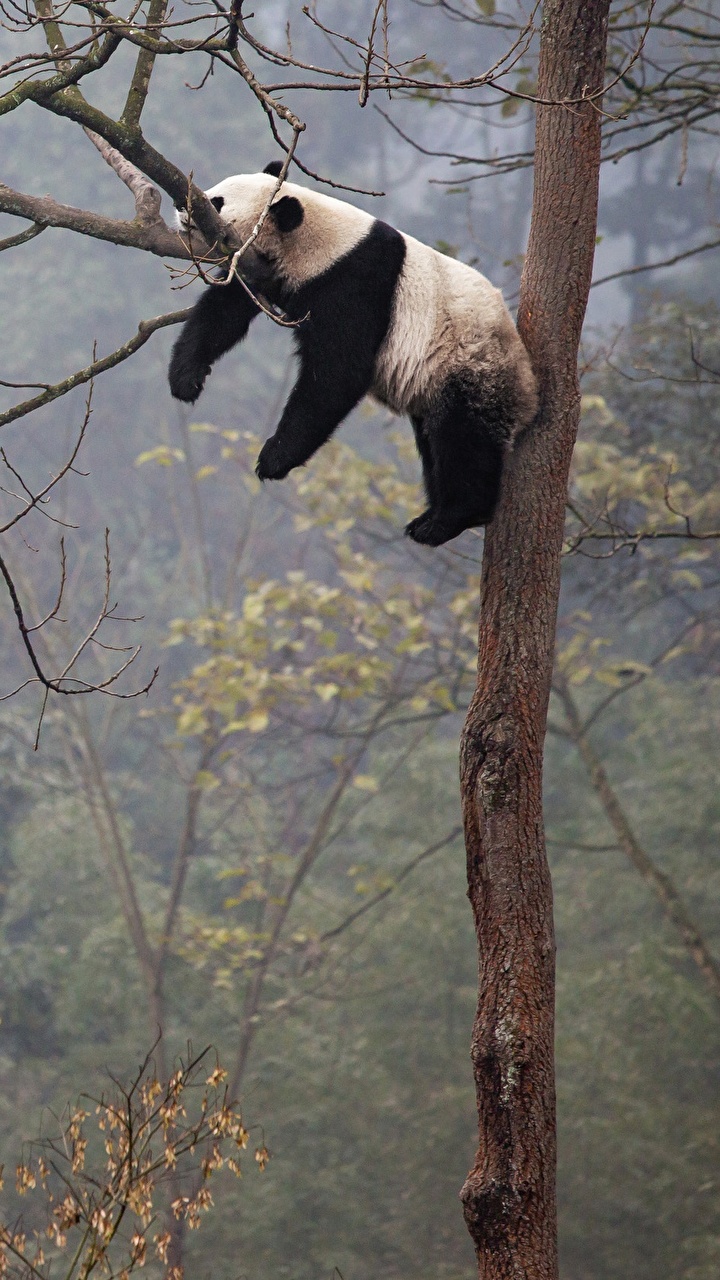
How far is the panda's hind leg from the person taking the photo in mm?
2582

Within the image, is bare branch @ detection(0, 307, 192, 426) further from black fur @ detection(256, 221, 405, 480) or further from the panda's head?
the panda's head

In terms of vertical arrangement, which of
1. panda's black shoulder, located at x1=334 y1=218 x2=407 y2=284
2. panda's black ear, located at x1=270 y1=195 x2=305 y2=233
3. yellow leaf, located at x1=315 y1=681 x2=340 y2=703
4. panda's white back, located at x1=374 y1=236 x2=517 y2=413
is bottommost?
panda's white back, located at x1=374 y1=236 x2=517 y2=413

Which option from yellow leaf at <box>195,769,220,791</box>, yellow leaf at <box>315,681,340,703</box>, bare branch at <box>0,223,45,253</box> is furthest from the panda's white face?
yellow leaf at <box>195,769,220,791</box>

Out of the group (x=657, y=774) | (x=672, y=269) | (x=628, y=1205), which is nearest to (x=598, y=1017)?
(x=628, y=1205)

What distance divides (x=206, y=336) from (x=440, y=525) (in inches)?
32.0

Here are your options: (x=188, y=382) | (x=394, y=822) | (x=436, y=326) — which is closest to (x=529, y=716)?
(x=436, y=326)

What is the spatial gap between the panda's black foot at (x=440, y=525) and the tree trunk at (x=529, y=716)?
0.30m

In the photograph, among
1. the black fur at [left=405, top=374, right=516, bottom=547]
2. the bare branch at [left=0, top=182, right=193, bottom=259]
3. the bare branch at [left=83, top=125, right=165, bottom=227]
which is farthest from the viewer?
the black fur at [left=405, top=374, right=516, bottom=547]

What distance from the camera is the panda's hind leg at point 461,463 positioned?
2.58 m

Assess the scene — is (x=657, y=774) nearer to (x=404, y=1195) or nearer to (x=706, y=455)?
(x=706, y=455)

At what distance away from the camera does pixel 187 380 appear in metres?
2.86

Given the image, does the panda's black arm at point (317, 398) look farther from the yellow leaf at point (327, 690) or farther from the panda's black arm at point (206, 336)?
the yellow leaf at point (327, 690)

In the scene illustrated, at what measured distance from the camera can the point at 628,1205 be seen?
5.63 metres

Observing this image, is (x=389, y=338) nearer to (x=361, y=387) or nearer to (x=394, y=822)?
(x=361, y=387)
